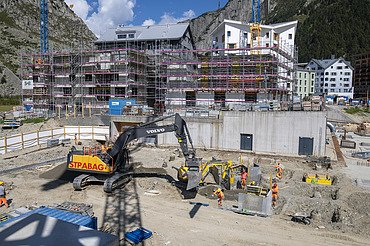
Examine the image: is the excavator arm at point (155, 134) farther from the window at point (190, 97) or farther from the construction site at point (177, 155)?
the window at point (190, 97)

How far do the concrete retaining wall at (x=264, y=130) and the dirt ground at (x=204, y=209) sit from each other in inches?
195

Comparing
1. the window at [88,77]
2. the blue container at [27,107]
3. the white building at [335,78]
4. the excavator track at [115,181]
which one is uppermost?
the white building at [335,78]

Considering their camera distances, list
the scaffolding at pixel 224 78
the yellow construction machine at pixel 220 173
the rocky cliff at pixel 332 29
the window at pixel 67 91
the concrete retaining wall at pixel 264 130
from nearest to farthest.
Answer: the yellow construction machine at pixel 220 173 < the concrete retaining wall at pixel 264 130 < the scaffolding at pixel 224 78 < the window at pixel 67 91 < the rocky cliff at pixel 332 29

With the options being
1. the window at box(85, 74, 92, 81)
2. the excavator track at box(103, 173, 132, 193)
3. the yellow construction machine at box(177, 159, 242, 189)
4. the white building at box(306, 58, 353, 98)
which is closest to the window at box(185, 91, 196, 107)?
the window at box(85, 74, 92, 81)

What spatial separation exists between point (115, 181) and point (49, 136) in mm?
16259

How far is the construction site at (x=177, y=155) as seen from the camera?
45.0 feet

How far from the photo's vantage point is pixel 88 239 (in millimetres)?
4797

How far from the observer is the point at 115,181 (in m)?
18.8

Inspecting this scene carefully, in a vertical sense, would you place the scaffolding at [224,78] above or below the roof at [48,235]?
above

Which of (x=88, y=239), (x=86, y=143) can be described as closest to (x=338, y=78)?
(x=86, y=143)

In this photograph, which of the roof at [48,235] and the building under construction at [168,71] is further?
the building under construction at [168,71]

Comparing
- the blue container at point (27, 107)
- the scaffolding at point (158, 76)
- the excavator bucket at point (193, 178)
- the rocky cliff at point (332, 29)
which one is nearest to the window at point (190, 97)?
the scaffolding at point (158, 76)

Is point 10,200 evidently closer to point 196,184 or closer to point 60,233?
point 196,184

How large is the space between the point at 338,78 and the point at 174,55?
68376mm
